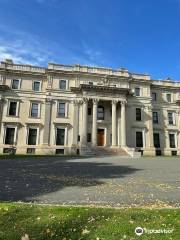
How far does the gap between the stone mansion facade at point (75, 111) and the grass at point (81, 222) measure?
90.8 feet

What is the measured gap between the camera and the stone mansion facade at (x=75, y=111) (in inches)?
1458

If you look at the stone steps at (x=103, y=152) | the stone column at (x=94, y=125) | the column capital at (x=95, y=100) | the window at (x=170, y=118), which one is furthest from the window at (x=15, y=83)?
the window at (x=170, y=118)

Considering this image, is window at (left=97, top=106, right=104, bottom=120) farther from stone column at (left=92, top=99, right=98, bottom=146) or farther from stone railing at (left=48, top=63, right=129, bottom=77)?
stone railing at (left=48, top=63, right=129, bottom=77)

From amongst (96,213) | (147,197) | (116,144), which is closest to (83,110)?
(116,144)

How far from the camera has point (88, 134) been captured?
38562 mm

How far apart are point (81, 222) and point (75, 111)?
3312cm

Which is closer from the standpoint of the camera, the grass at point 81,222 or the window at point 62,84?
the grass at point 81,222

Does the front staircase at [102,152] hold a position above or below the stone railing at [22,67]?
below

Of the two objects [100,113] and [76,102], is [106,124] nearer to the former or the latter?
[100,113]

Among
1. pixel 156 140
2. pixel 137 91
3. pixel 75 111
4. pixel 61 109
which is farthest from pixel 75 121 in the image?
pixel 156 140

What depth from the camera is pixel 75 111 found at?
38656 millimetres

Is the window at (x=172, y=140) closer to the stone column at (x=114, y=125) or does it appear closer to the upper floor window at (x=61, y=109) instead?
the stone column at (x=114, y=125)

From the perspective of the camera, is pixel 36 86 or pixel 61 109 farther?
pixel 36 86

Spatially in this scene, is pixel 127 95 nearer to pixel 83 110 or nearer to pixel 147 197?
pixel 83 110
